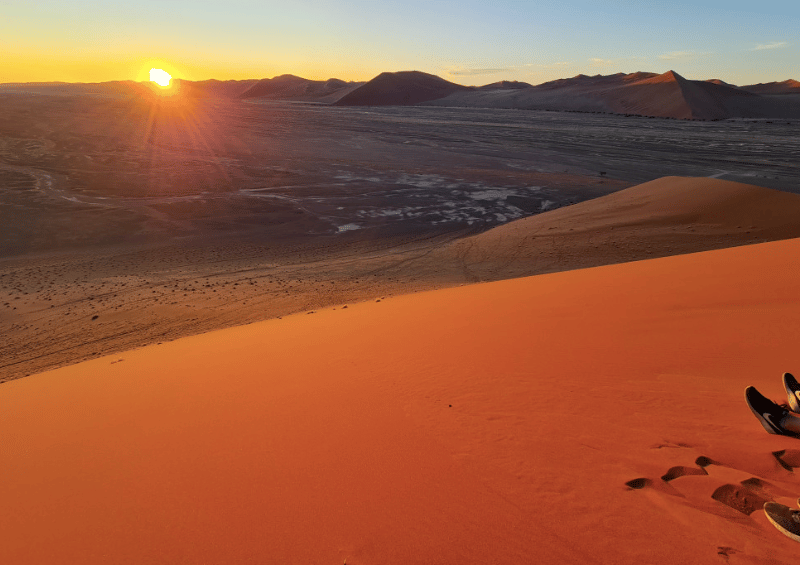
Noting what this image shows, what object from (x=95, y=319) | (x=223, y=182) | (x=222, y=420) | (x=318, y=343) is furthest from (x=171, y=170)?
(x=222, y=420)

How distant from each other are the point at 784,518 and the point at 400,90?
97.7 meters

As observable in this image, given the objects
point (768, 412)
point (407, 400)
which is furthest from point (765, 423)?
point (407, 400)

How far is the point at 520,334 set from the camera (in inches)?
177

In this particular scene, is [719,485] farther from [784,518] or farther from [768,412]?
[768,412]

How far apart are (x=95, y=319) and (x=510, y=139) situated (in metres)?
30.4

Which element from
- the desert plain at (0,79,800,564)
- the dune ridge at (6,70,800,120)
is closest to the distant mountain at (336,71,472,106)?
the dune ridge at (6,70,800,120)

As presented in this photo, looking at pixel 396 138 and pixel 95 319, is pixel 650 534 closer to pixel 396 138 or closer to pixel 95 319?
pixel 95 319

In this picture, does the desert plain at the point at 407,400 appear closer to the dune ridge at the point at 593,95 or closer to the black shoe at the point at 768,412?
the black shoe at the point at 768,412

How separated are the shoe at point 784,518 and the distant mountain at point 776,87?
9399 centimetres

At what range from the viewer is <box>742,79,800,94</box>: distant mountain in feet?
249

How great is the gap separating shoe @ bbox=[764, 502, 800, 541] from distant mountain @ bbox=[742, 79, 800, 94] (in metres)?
94.0

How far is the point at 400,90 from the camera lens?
9275 cm

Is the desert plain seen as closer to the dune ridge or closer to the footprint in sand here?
the footprint in sand

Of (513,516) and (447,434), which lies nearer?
(513,516)
